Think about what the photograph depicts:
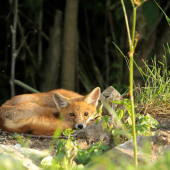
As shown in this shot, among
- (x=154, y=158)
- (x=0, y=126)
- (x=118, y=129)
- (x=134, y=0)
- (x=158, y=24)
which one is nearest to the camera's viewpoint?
(x=134, y=0)

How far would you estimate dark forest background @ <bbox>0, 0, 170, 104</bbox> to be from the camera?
720cm

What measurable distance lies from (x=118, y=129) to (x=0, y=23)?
22.1 feet

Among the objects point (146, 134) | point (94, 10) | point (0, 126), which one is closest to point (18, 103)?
point (0, 126)

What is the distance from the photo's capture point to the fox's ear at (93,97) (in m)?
4.28

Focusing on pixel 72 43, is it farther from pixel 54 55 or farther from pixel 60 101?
pixel 60 101

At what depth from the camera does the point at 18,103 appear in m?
4.26

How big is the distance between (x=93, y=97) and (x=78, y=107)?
30 cm

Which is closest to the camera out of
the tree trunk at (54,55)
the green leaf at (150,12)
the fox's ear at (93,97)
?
the fox's ear at (93,97)

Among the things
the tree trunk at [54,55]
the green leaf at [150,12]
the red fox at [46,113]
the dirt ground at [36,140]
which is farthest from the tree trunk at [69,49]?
the dirt ground at [36,140]

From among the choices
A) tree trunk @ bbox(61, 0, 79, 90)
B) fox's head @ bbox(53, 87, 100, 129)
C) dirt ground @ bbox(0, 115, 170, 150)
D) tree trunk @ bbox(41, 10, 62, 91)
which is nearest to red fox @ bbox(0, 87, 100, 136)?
fox's head @ bbox(53, 87, 100, 129)

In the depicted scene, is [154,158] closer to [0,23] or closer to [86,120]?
[86,120]

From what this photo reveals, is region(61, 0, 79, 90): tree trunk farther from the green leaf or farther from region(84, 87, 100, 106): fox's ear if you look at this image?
region(84, 87, 100, 106): fox's ear

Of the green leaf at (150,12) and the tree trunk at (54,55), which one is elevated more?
the green leaf at (150,12)

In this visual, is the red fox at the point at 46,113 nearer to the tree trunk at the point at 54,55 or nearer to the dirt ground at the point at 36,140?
the dirt ground at the point at 36,140
